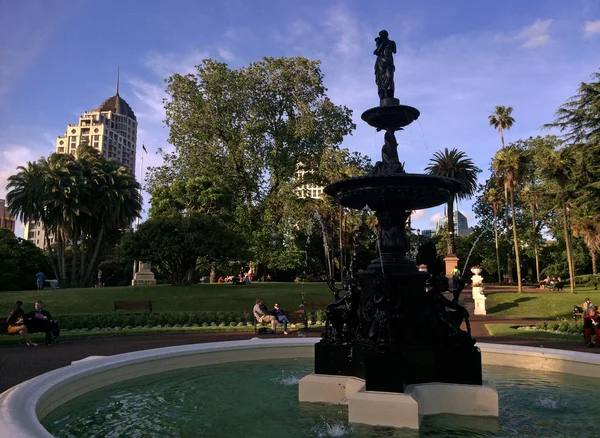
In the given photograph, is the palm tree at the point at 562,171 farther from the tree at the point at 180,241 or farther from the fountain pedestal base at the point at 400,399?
the fountain pedestal base at the point at 400,399

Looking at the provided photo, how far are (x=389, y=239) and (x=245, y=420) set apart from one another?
3.62 m

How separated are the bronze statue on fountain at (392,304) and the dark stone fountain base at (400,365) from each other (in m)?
0.01

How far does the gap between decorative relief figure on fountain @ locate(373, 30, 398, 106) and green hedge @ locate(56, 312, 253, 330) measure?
1469cm

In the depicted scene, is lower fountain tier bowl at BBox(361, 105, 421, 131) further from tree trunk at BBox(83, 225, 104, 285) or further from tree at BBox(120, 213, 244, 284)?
tree trunk at BBox(83, 225, 104, 285)

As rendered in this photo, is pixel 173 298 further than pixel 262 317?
Yes

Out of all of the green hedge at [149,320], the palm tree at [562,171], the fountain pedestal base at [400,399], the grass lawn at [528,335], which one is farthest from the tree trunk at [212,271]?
the fountain pedestal base at [400,399]

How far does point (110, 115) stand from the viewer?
177 metres

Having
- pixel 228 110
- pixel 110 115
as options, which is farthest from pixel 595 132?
pixel 110 115

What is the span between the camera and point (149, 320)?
19.8 m

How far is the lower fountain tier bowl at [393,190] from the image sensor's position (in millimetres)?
→ 6848

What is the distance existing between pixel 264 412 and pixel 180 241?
25625 millimetres

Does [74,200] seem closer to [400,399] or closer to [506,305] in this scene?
[506,305]

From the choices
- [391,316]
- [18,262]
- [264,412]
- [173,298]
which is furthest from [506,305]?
[18,262]

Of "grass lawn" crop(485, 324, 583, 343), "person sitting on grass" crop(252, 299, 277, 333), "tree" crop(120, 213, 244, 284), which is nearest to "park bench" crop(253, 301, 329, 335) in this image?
"person sitting on grass" crop(252, 299, 277, 333)
